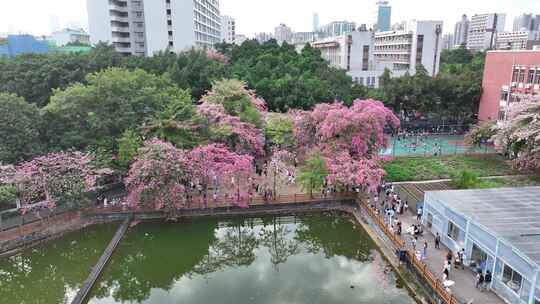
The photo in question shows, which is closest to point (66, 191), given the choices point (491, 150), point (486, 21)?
point (491, 150)

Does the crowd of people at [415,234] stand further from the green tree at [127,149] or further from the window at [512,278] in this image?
the green tree at [127,149]

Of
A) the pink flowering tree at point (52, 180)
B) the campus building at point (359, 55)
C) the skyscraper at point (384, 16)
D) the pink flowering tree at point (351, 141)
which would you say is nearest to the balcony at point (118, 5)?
the campus building at point (359, 55)

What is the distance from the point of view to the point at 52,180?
18.8 meters

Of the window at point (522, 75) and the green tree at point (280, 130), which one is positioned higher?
the window at point (522, 75)

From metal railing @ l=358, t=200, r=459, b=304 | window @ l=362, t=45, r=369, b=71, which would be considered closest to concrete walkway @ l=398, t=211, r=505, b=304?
metal railing @ l=358, t=200, r=459, b=304

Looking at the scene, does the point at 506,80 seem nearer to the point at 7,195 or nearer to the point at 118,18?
the point at 7,195

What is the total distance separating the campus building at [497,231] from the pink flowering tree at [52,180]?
17696 mm

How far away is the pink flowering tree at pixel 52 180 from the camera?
1855 centimetres

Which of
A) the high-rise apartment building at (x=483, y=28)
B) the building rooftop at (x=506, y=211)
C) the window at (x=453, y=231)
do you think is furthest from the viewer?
the high-rise apartment building at (x=483, y=28)

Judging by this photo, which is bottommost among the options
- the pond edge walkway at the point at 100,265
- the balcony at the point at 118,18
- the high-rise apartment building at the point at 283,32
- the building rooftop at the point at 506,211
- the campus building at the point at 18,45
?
the pond edge walkway at the point at 100,265

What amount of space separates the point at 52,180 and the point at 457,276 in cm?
1935

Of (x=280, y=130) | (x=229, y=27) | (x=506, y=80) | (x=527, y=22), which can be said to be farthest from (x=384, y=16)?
(x=280, y=130)

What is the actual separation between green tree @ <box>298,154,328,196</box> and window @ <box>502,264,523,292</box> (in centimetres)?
1016

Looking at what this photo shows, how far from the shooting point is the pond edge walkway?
1414 centimetres
